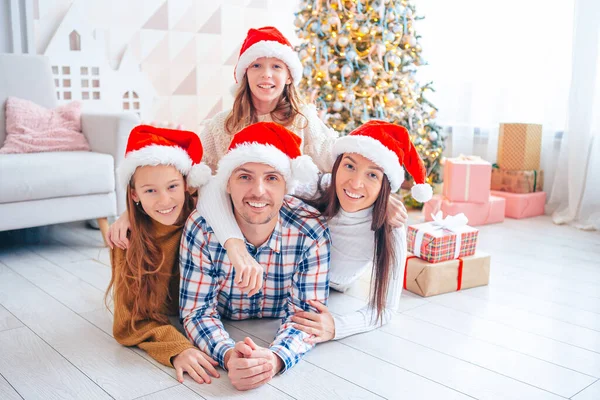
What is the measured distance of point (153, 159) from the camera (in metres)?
1.56

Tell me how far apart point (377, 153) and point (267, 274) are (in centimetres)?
48

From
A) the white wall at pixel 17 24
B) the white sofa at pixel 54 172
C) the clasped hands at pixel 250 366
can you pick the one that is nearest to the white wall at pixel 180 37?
the white wall at pixel 17 24

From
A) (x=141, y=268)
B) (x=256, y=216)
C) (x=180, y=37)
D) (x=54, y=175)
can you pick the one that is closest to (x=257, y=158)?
(x=256, y=216)

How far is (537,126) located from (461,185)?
2.35ft

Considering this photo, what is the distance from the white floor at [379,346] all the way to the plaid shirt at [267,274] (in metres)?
0.10

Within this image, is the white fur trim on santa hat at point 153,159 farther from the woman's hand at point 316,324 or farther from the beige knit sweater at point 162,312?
the woman's hand at point 316,324

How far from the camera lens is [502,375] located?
4.87 ft

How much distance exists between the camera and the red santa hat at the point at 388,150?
1626 mm

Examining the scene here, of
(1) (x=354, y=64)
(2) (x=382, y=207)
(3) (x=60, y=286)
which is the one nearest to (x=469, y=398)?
(2) (x=382, y=207)

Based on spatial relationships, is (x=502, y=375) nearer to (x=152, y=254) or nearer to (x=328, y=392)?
(x=328, y=392)

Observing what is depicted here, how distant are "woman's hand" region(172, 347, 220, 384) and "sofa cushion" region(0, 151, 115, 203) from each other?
129 cm

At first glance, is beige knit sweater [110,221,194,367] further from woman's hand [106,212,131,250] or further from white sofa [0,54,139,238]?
white sofa [0,54,139,238]

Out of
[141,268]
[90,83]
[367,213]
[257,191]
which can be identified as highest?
[90,83]

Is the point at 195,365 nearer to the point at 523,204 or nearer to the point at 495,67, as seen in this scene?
the point at 523,204
